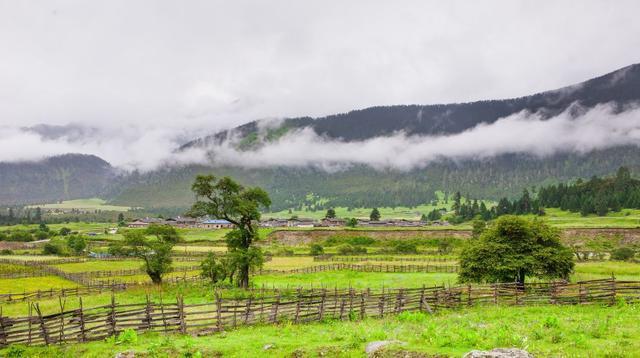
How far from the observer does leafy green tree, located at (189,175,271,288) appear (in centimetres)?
5528

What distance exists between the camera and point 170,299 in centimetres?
5078

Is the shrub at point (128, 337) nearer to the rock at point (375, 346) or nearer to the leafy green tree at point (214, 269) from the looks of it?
the rock at point (375, 346)

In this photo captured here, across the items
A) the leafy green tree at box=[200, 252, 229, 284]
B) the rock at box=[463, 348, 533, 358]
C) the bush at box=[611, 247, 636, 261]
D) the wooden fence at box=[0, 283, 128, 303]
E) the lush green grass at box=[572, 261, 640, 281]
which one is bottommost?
the bush at box=[611, 247, 636, 261]

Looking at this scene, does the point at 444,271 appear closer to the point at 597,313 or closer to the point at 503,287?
the point at 503,287

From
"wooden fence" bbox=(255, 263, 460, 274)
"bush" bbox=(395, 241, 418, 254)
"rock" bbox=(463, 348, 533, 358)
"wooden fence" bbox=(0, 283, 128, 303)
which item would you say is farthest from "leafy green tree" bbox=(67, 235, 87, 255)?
"rock" bbox=(463, 348, 533, 358)

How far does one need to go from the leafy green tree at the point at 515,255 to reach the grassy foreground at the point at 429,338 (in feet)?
50.1

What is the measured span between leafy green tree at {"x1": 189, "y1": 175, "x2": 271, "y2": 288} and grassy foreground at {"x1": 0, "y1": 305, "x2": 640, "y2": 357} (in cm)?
2365

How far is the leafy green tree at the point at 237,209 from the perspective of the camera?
55.3m

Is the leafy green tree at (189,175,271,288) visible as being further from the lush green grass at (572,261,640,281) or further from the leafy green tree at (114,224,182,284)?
the lush green grass at (572,261,640,281)

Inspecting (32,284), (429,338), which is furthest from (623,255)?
(32,284)

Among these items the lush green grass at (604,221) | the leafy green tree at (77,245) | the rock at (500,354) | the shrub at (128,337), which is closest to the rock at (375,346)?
the rock at (500,354)

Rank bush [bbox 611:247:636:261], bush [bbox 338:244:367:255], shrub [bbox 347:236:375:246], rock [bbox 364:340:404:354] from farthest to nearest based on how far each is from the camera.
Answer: shrub [bbox 347:236:375:246], bush [bbox 338:244:367:255], bush [bbox 611:247:636:261], rock [bbox 364:340:404:354]

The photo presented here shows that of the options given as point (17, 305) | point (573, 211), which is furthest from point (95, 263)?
point (573, 211)

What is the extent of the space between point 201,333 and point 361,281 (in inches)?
1664
